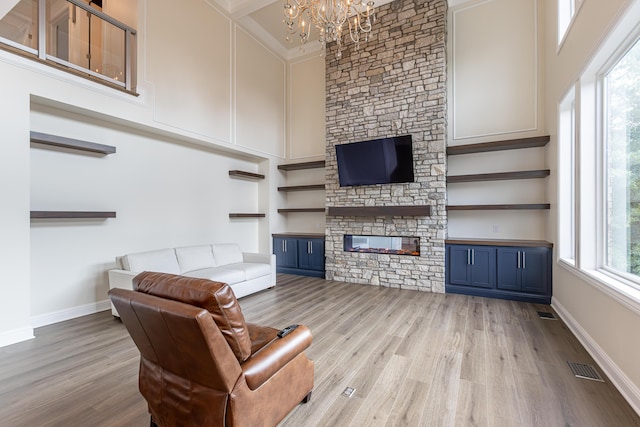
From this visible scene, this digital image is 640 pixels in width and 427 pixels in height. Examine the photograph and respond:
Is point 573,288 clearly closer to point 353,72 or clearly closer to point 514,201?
point 514,201

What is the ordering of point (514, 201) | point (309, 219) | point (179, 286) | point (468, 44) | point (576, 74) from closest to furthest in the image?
point (179, 286) → point (576, 74) → point (514, 201) → point (468, 44) → point (309, 219)

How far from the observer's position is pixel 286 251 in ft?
21.4

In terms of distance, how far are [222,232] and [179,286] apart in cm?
451

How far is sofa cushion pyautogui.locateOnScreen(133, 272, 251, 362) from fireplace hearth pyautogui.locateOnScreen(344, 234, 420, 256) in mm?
4259

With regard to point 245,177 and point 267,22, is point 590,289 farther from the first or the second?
point 267,22

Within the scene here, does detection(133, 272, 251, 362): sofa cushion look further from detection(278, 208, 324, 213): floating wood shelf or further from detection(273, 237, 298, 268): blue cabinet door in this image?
detection(278, 208, 324, 213): floating wood shelf

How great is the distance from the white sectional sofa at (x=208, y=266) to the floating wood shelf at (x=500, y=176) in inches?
137

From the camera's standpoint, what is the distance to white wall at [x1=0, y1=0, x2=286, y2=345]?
3.07m

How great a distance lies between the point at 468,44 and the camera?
523 centimetres

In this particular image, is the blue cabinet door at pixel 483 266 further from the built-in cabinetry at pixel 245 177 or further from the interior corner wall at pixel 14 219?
the interior corner wall at pixel 14 219

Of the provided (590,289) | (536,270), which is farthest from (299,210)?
(590,289)

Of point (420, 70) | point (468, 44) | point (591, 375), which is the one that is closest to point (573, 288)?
point (591, 375)

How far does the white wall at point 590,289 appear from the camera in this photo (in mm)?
2078

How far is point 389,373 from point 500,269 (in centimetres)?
304
